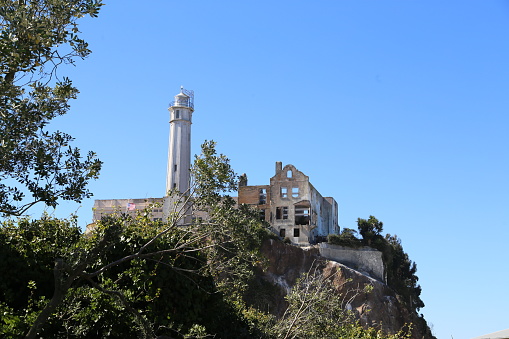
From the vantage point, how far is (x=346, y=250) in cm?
6200

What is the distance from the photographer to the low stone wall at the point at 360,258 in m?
61.2

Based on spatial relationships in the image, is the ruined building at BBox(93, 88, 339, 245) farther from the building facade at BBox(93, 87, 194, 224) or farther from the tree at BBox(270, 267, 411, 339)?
the tree at BBox(270, 267, 411, 339)

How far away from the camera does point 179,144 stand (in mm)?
67500

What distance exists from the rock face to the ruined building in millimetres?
2699

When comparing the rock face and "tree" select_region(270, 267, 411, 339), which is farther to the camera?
the rock face

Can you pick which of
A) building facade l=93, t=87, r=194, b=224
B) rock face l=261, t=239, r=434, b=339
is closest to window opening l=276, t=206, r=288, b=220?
rock face l=261, t=239, r=434, b=339

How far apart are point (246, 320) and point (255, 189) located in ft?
149

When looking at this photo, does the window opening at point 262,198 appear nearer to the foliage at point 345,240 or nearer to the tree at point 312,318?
the foliage at point 345,240

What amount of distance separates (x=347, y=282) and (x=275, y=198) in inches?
476

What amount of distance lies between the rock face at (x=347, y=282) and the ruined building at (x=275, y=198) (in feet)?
8.86

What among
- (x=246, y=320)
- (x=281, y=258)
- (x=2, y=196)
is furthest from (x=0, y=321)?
(x=281, y=258)

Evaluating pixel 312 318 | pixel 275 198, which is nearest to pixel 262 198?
pixel 275 198

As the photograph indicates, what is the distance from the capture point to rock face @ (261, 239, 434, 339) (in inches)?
2240

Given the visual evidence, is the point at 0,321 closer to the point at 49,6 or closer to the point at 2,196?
the point at 2,196
